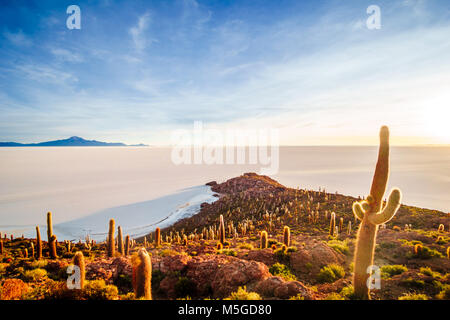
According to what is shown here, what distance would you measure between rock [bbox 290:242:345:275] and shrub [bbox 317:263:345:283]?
0.48 metres

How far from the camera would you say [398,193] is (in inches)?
208

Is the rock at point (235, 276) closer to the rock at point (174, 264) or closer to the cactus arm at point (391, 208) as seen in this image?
the rock at point (174, 264)

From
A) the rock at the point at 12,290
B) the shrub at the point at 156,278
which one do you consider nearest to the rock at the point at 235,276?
the shrub at the point at 156,278

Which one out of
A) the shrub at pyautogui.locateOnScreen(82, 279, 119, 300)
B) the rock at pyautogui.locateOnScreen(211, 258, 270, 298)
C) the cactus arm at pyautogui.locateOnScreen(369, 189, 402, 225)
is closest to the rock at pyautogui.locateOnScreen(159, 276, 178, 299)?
the rock at pyautogui.locateOnScreen(211, 258, 270, 298)

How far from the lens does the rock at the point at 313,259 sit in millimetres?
8836

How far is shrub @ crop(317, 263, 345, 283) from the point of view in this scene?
7.86 metres

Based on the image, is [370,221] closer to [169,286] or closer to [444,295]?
[444,295]

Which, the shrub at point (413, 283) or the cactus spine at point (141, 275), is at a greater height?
the cactus spine at point (141, 275)

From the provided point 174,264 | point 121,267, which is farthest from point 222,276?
point 121,267

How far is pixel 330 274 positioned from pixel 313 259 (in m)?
1.30

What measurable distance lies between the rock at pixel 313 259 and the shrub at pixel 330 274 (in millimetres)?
483

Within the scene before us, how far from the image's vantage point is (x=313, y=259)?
30.2ft
